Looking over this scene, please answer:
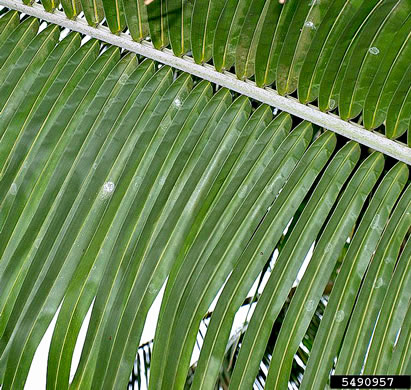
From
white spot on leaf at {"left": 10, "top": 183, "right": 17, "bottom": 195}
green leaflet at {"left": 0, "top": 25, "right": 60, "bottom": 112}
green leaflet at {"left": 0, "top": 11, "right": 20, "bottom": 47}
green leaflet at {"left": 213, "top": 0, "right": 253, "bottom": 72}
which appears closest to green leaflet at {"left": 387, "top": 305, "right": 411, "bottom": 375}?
green leaflet at {"left": 213, "top": 0, "right": 253, "bottom": 72}

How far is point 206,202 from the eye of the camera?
2.74 feet

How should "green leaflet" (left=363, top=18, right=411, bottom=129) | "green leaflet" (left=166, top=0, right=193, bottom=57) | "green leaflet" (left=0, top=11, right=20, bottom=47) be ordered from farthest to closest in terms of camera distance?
"green leaflet" (left=0, top=11, right=20, bottom=47) → "green leaflet" (left=166, top=0, right=193, bottom=57) → "green leaflet" (left=363, top=18, right=411, bottom=129)

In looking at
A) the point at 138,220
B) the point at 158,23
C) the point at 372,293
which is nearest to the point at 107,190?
the point at 138,220

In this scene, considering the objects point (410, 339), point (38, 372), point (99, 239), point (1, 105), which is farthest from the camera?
point (38, 372)

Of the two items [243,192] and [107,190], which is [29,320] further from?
[243,192]

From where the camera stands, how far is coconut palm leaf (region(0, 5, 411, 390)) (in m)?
0.76

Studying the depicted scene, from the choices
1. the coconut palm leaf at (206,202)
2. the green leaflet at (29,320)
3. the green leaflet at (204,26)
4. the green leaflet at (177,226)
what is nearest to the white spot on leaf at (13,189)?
the coconut palm leaf at (206,202)

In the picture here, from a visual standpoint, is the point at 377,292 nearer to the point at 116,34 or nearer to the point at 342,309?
the point at 342,309

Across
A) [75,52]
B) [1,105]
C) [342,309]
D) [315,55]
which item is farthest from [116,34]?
[342,309]

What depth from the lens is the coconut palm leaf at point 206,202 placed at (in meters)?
0.76

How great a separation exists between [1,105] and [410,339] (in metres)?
0.70

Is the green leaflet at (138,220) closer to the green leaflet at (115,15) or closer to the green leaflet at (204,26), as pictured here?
the green leaflet at (204,26)

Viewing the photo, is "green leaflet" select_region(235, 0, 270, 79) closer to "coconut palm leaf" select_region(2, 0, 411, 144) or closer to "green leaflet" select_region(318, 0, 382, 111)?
"coconut palm leaf" select_region(2, 0, 411, 144)

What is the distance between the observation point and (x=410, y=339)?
2.35 ft
